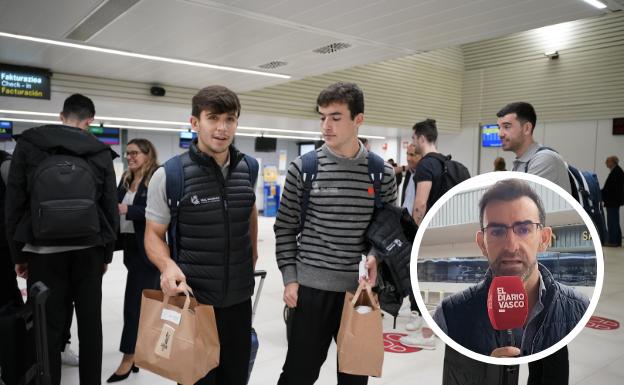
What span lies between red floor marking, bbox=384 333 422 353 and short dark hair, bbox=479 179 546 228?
310 cm

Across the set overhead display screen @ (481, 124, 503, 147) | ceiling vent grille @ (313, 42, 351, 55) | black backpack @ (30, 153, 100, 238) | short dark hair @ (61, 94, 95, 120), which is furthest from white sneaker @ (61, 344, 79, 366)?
overhead display screen @ (481, 124, 503, 147)

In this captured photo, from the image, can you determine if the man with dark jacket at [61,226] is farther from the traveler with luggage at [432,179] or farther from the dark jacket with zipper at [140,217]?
the traveler with luggage at [432,179]

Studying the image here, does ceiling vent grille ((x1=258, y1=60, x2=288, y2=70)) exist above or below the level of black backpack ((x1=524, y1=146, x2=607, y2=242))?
above

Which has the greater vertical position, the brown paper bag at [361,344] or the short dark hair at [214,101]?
the short dark hair at [214,101]

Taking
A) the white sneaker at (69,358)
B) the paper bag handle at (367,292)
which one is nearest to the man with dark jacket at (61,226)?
the white sneaker at (69,358)

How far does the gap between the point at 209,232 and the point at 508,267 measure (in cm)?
133

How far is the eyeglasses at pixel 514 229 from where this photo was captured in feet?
2.84

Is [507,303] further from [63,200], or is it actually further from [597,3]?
[597,3]

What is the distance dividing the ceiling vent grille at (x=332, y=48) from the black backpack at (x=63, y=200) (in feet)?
13.3

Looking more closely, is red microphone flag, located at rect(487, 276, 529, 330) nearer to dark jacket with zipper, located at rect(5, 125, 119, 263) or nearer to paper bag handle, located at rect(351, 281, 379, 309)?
paper bag handle, located at rect(351, 281, 379, 309)

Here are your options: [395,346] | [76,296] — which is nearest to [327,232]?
[76,296]

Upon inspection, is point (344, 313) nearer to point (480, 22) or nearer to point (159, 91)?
point (480, 22)

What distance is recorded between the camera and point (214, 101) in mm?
1883

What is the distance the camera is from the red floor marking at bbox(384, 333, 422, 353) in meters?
3.76
